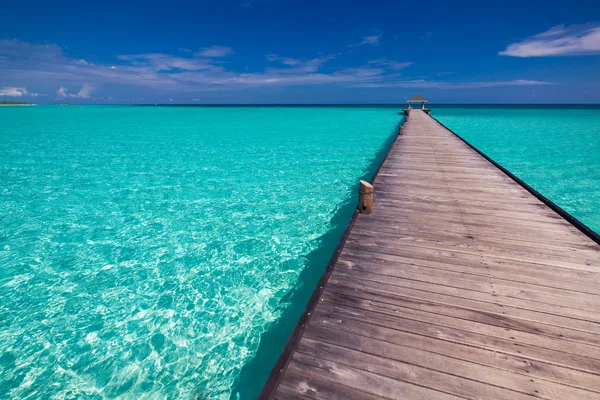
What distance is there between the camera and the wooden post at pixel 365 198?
6715 mm

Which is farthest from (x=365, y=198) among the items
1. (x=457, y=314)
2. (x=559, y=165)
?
(x=559, y=165)

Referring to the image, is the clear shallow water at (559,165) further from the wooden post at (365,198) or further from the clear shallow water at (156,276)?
the clear shallow water at (156,276)

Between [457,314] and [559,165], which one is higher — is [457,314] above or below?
above

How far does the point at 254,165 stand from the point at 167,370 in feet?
44.9

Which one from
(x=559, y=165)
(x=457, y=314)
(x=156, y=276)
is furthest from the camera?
(x=559, y=165)

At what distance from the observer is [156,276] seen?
22.3ft

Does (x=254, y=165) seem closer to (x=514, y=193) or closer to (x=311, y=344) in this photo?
(x=514, y=193)

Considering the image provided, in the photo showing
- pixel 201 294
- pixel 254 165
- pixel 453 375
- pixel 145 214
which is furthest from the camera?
pixel 254 165

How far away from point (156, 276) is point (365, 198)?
5444 millimetres

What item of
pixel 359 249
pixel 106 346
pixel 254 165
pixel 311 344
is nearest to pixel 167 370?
pixel 106 346

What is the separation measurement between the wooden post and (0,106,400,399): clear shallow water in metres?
1.65

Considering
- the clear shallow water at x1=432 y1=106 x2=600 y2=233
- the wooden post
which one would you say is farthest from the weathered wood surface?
the clear shallow water at x1=432 y1=106 x2=600 y2=233

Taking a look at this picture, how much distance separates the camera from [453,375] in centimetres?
294

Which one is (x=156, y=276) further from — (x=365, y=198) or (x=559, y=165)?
(x=559, y=165)
